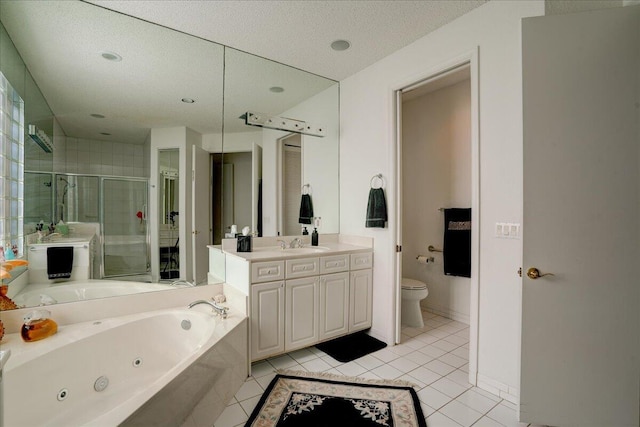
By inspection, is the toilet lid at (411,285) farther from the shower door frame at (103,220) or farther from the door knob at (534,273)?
the shower door frame at (103,220)

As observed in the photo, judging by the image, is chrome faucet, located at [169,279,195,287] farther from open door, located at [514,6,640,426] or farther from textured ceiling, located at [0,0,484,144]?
open door, located at [514,6,640,426]

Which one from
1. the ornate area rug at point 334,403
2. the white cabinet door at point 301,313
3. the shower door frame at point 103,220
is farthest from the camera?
the white cabinet door at point 301,313

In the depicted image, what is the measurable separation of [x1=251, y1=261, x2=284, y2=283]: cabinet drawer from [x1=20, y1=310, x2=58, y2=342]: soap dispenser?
1186mm

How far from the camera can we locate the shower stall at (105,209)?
1929mm

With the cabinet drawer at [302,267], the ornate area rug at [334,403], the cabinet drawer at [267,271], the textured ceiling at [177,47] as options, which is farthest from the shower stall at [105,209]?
the ornate area rug at [334,403]

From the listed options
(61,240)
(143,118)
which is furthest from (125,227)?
(143,118)

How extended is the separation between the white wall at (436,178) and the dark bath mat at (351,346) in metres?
1.20

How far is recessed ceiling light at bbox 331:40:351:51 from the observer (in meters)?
2.52

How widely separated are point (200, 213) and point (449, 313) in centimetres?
290

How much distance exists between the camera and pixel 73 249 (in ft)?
6.75

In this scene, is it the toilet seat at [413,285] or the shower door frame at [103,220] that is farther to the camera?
the toilet seat at [413,285]

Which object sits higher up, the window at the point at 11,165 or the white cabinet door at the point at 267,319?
the window at the point at 11,165

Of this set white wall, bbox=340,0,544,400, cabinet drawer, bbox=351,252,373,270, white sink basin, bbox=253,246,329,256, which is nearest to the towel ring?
cabinet drawer, bbox=351,252,373,270

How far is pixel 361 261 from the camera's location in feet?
9.28
